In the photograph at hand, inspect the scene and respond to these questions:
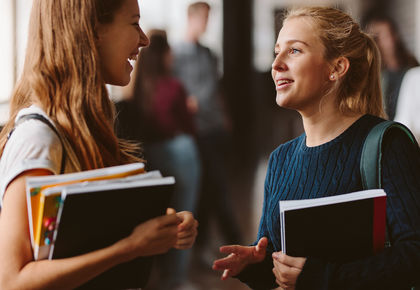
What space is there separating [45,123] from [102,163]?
0.17 meters

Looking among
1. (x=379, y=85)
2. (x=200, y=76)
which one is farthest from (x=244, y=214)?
(x=379, y=85)

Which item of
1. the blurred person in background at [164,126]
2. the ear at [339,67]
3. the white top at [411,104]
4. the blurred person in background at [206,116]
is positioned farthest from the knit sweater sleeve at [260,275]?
the blurred person in background at [206,116]

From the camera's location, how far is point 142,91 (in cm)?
399

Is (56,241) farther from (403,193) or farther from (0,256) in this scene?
(403,193)

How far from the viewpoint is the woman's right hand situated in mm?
1092

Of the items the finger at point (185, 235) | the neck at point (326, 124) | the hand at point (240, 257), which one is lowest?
the hand at point (240, 257)

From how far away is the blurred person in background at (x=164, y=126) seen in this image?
3963 millimetres

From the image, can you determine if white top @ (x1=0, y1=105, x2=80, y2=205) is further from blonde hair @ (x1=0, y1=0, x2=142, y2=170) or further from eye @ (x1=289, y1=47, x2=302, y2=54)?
eye @ (x1=289, y1=47, x2=302, y2=54)

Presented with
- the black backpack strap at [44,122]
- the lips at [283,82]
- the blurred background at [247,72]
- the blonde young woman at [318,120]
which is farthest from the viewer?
the blurred background at [247,72]

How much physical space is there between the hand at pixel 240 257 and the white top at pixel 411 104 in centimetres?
239

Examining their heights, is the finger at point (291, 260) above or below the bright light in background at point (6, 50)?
below

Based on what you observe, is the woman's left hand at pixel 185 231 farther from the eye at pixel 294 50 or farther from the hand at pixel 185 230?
the eye at pixel 294 50

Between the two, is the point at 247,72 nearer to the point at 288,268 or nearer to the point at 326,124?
the point at 326,124

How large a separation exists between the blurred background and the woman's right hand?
344cm
